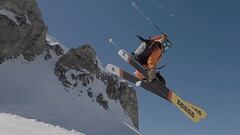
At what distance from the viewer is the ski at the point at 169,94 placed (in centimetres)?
1597

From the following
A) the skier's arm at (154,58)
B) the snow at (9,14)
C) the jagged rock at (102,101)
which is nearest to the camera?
the skier's arm at (154,58)

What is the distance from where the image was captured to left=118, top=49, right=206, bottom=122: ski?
15969 mm

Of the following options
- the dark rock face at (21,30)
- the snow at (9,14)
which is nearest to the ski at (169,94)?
the dark rock face at (21,30)

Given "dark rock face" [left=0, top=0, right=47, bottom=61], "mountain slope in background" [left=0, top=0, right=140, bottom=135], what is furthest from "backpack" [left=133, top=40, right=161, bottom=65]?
"dark rock face" [left=0, top=0, right=47, bottom=61]

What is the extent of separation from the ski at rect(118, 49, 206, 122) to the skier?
225 mm

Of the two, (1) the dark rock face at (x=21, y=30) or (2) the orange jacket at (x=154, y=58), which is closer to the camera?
(2) the orange jacket at (x=154, y=58)

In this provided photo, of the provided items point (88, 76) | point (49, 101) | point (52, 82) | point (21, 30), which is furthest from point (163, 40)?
point (88, 76)

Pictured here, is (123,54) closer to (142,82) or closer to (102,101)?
(142,82)

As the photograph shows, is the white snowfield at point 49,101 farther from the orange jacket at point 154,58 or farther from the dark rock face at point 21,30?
the orange jacket at point 154,58

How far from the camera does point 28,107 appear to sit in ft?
147

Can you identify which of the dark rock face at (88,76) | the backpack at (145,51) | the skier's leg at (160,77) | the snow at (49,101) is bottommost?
the skier's leg at (160,77)

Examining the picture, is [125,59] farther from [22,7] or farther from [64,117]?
[22,7]

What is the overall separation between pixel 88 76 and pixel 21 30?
13871mm

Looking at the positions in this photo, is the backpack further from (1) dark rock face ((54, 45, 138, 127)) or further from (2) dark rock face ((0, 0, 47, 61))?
(1) dark rock face ((54, 45, 138, 127))
